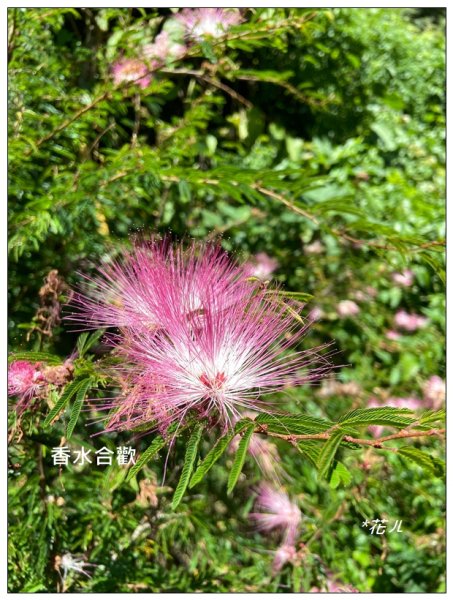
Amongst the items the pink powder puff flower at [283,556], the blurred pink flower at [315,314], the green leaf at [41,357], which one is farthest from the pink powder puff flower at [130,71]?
the pink powder puff flower at [283,556]

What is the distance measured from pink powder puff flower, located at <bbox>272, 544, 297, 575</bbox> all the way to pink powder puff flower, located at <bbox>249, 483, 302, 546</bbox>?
1.9 inches

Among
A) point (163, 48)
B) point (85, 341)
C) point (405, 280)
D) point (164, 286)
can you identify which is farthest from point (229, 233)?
point (164, 286)

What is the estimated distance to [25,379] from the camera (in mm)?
871

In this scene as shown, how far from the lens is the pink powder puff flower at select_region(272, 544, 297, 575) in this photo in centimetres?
140

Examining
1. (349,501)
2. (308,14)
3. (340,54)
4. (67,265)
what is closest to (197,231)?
(67,265)

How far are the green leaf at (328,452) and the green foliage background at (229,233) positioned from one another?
25cm

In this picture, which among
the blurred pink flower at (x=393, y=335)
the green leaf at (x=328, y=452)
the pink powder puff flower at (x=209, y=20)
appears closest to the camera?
the green leaf at (x=328, y=452)

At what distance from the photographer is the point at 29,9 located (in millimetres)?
1316

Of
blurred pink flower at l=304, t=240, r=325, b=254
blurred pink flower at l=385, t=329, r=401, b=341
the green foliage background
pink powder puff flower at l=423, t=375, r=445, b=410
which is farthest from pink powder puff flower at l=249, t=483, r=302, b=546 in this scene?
blurred pink flower at l=304, t=240, r=325, b=254

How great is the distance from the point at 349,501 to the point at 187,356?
0.98 meters

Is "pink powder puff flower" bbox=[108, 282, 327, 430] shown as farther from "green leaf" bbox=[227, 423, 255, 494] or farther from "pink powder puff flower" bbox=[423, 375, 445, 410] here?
"pink powder puff flower" bbox=[423, 375, 445, 410]

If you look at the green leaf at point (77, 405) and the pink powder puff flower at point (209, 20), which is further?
the pink powder puff flower at point (209, 20)

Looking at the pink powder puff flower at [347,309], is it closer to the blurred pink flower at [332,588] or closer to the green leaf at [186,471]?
the blurred pink flower at [332,588]

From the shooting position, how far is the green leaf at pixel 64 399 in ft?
2.44
